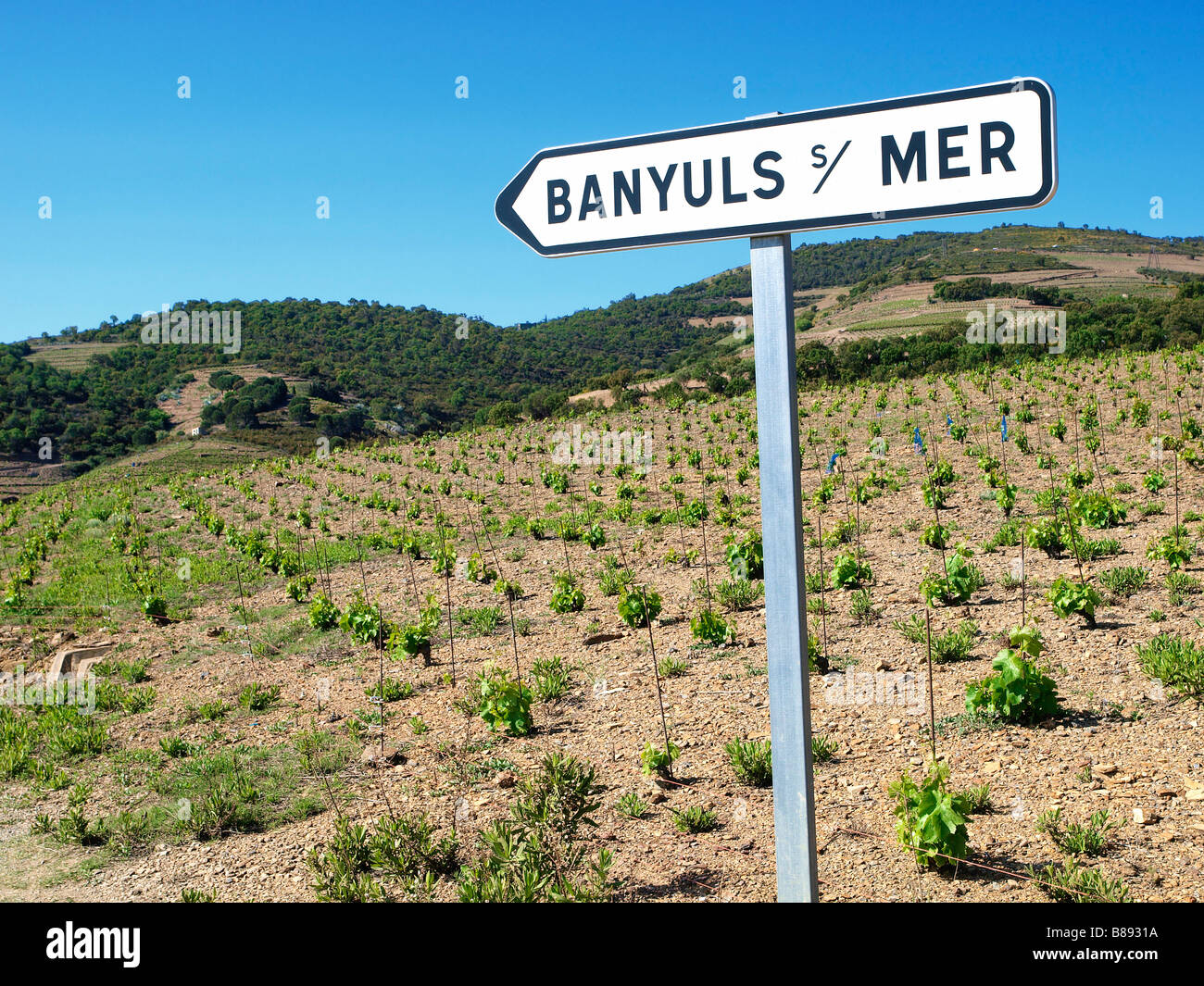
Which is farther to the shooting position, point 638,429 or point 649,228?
point 638,429

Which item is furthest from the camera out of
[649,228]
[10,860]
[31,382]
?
[31,382]

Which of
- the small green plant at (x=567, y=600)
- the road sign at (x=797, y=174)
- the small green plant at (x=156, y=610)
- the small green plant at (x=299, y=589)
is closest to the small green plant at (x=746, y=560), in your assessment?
the small green plant at (x=567, y=600)

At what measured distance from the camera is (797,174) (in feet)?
6.68

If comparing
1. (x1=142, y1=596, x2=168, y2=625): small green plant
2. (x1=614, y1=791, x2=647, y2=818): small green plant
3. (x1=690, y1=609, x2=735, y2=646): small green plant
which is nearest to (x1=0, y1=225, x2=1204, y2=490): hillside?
(x1=142, y1=596, x2=168, y2=625): small green plant

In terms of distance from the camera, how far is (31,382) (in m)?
68.7

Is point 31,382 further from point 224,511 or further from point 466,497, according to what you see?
point 466,497

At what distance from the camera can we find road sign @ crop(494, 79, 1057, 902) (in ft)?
6.24

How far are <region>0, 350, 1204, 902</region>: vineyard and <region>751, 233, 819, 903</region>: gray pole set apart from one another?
1625 mm

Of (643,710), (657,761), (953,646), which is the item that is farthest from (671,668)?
(953,646)

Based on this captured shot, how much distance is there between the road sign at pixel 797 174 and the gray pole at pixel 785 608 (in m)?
0.22

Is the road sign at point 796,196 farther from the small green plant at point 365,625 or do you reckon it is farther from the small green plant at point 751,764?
the small green plant at point 365,625

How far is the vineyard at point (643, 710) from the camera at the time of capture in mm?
3768

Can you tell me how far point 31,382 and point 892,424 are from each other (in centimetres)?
7350
